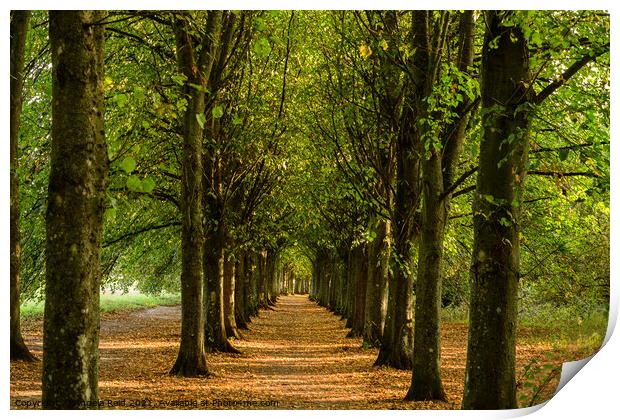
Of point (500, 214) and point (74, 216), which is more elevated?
point (500, 214)

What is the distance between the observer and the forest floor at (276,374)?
9.72 m

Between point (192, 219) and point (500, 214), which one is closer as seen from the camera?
point (500, 214)

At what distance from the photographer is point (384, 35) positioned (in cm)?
1216

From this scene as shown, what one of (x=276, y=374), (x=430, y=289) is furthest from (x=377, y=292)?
(x=430, y=289)

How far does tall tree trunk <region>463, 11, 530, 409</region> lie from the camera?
6.39 metres

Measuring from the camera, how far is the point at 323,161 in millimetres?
20125

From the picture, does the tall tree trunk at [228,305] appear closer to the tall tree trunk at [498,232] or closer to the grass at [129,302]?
the grass at [129,302]

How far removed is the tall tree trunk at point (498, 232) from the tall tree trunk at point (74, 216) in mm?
3657

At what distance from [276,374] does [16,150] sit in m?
6.87

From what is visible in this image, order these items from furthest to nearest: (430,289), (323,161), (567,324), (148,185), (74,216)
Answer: (323,161) < (567,324) < (430,289) < (74,216) < (148,185)

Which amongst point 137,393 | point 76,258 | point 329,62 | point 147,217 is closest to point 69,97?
point 76,258

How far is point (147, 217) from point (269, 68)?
5644 millimetres

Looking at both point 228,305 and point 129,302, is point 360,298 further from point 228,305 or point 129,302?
point 129,302

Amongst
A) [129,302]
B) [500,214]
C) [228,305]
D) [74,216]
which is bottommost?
[129,302]
